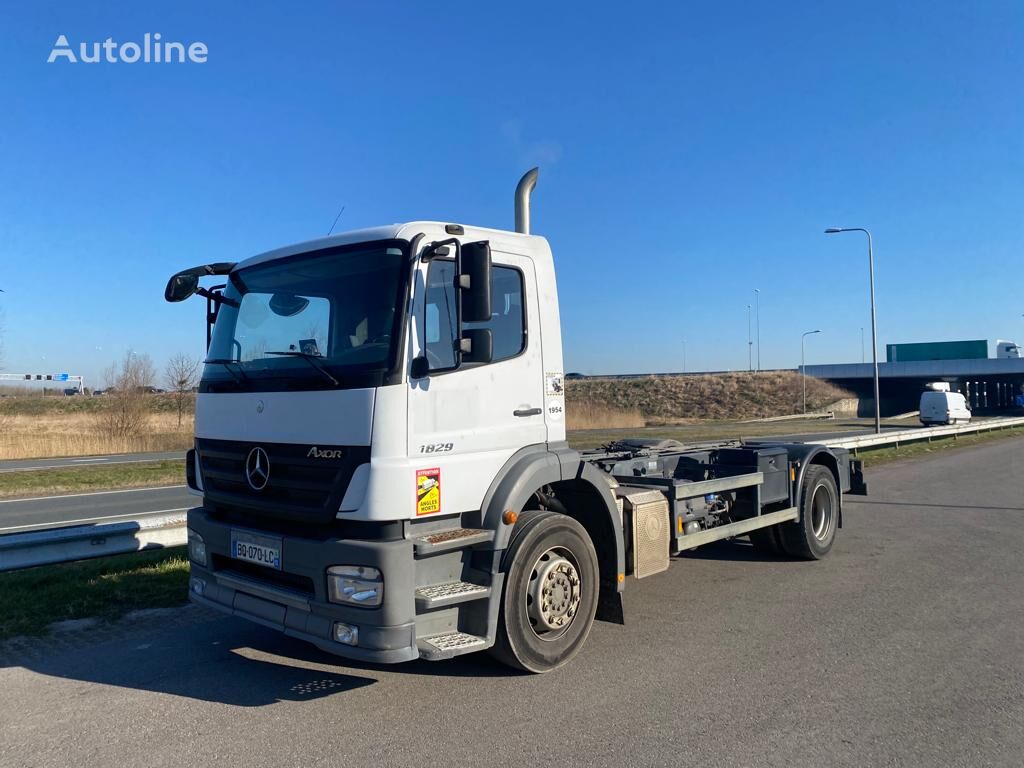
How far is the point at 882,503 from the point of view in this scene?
1232 centimetres

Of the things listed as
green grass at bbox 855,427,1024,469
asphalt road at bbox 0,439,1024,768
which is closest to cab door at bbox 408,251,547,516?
asphalt road at bbox 0,439,1024,768

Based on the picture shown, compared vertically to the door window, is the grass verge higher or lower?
lower

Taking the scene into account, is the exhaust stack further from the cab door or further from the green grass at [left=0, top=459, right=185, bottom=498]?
the green grass at [left=0, top=459, right=185, bottom=498]

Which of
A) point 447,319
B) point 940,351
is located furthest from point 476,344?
point 940,351

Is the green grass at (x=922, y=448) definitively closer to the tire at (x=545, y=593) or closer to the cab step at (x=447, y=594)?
the tire at (x=545, y=593)

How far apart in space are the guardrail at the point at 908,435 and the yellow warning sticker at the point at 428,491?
1218 centimetres

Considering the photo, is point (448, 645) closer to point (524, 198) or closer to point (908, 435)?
point (524, 198)

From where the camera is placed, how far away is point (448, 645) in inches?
164

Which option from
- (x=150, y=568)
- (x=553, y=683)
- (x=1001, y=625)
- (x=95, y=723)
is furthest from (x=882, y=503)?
(x=95, y=723)

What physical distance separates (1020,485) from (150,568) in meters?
15.0

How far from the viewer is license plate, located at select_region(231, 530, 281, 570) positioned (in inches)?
174

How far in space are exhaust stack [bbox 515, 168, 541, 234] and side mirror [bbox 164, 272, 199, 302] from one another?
8.04 feet

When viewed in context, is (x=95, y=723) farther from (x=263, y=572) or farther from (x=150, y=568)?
(x=150, y=568)

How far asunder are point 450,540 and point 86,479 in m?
16.1
